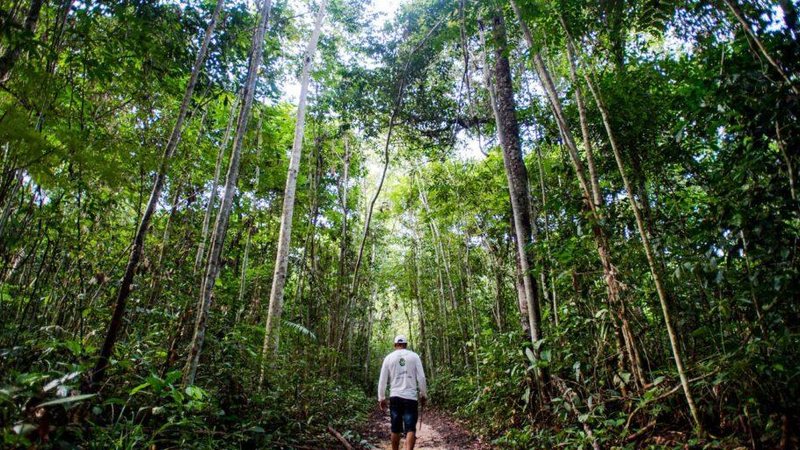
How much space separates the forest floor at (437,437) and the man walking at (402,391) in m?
0.26

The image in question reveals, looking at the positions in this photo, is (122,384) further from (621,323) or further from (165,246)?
(621,323)

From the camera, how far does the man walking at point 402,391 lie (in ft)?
17.7

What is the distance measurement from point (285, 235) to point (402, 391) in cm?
432

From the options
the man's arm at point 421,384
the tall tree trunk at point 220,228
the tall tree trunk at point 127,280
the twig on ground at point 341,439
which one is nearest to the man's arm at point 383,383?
the man's arm at point 421,384

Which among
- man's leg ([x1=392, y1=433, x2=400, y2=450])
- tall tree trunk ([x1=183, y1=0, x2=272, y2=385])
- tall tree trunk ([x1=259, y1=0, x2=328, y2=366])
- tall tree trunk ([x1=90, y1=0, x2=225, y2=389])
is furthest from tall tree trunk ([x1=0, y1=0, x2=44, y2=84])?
man's leg ([x1=392, y1=433, x2=400, y2=450])

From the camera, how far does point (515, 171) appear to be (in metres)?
6.39

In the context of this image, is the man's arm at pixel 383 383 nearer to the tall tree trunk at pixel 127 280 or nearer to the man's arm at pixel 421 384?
the man's arm at pixel 421 384

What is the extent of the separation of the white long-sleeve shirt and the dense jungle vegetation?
131 centimetres

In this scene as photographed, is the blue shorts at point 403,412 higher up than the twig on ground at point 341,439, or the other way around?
the blue shorts at point 403,412

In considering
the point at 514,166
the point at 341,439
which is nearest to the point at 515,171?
the point at 514,166

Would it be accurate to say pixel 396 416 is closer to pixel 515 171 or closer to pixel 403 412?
pixel 403 412

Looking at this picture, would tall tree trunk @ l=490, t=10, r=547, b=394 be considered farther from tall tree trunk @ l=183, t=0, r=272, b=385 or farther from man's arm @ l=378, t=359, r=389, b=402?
tall tree trunk @ l=183, t=0, r=272, b=385

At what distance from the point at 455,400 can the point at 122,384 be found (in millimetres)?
8724

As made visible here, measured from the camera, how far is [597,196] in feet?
14.3
